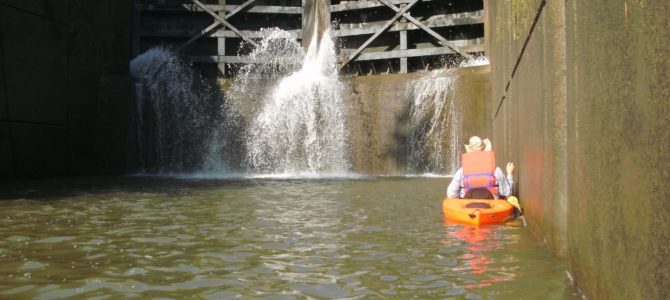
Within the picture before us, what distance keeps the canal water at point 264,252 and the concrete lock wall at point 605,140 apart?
48 cm

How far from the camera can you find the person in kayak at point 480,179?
5777mm

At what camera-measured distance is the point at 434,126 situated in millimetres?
12453

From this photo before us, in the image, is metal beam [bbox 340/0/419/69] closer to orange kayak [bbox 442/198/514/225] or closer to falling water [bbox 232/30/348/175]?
falling water [bbox 232/30/348/175]

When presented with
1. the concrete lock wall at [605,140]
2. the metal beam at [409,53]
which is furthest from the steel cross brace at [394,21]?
the concrete lock wall at [605,140]

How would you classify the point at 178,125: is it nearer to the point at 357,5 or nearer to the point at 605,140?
the point at 357,5

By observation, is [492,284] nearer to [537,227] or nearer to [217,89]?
[537,227]

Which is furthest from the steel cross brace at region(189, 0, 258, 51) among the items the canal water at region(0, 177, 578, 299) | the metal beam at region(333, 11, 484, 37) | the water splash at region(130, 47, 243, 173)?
the canal water at region(0, 177, 578, 299)

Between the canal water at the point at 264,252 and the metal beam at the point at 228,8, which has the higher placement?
the metal beam at the point at 228,8

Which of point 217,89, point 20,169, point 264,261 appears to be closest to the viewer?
point 264,261

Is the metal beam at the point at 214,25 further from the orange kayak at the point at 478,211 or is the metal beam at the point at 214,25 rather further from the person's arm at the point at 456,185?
the orange kayak at the point at 478,211

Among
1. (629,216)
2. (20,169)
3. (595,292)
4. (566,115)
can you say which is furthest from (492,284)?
(20,169)

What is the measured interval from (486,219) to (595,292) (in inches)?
109

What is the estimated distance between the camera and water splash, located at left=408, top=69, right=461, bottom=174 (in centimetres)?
1225

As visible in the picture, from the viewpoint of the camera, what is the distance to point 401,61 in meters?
15.2
